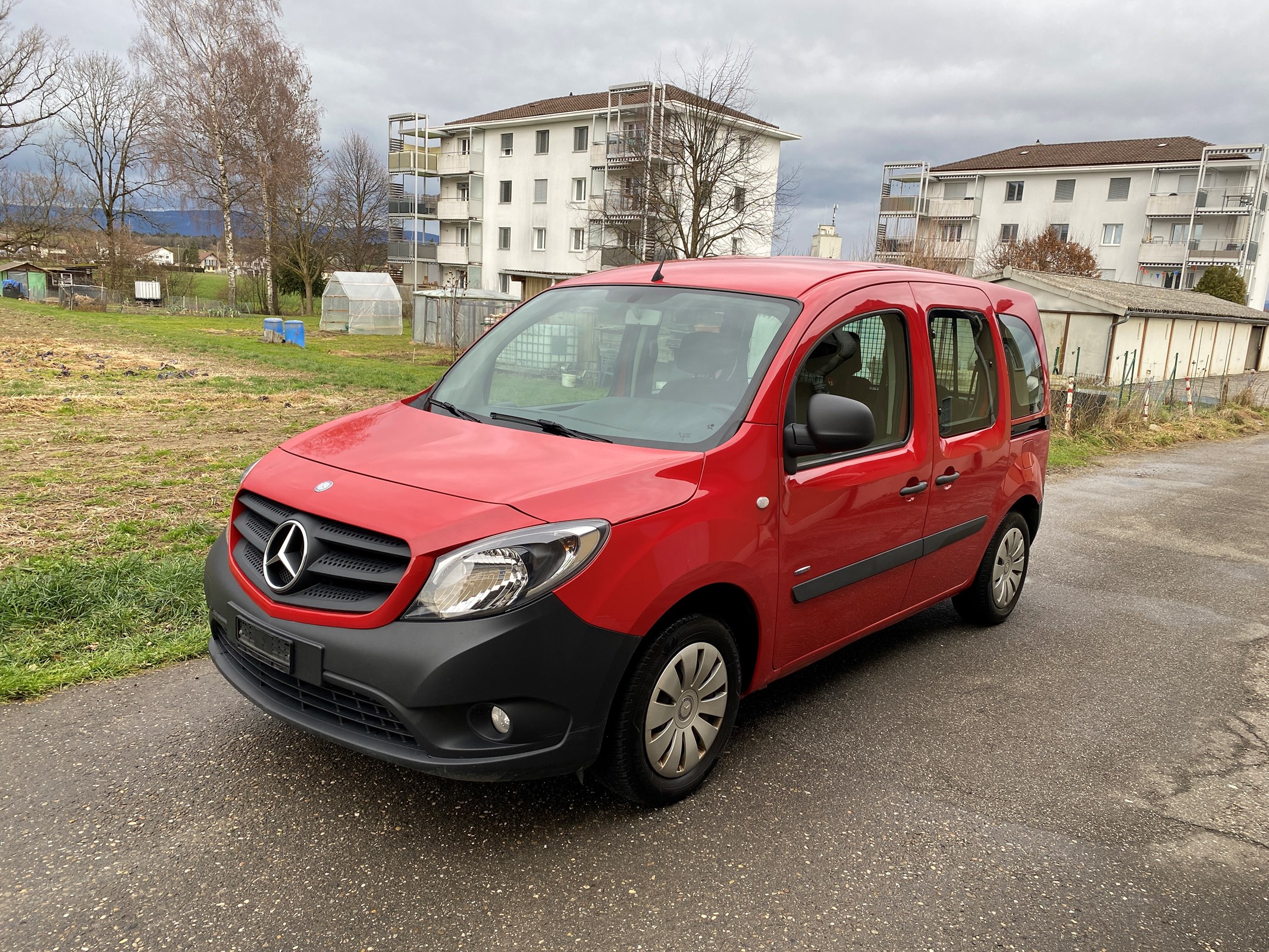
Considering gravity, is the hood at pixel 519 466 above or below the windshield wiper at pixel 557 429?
below

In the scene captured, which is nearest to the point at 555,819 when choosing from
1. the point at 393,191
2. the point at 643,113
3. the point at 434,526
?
the point at 434,526

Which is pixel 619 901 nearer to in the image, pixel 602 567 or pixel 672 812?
pixel 672 812

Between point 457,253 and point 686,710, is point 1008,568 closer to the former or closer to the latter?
point 686,710

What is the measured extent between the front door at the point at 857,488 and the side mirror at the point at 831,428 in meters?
0.09

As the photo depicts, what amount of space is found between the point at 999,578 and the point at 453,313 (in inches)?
918

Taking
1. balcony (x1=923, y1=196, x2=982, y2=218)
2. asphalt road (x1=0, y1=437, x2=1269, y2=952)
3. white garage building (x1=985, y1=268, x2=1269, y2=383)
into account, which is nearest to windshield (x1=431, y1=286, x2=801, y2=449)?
asphalt road (x1=0, y1=437, x2=1269, y2=952)

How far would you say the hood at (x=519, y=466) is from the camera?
9.65ft

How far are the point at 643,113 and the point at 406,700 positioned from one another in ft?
168

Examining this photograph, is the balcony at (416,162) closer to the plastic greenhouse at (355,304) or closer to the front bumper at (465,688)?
the plastic greenhouse at (355,304)

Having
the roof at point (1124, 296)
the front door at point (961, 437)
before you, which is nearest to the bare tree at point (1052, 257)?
the roof at point (1124, 296)

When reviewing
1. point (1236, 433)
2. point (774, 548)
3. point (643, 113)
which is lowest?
point (1236, 433)

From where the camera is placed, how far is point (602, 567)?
2.86 metres

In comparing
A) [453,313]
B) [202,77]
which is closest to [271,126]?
[202,77]

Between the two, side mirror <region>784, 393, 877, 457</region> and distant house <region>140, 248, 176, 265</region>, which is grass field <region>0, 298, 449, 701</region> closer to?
side mirror <region>784, 393, 877, 457</region>
